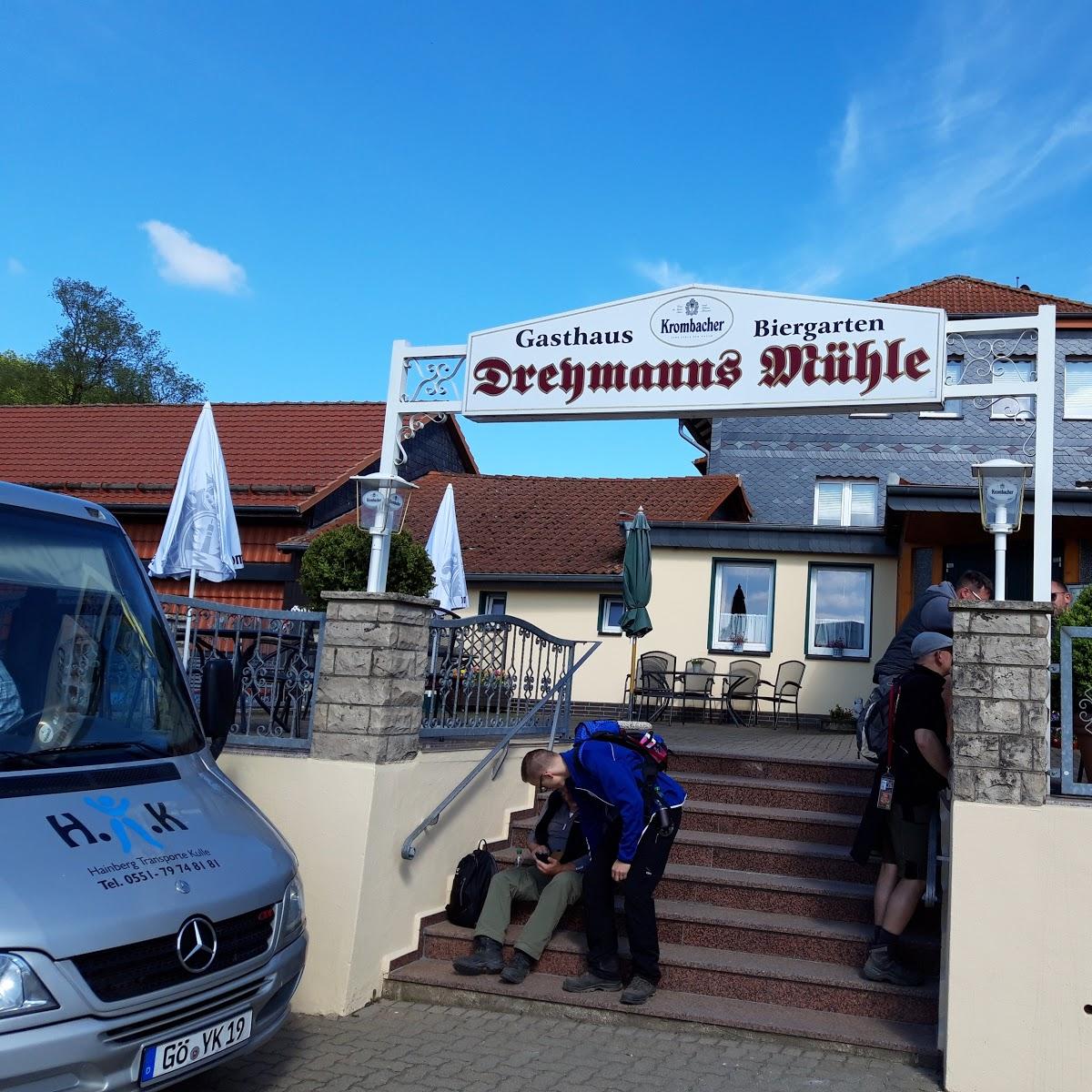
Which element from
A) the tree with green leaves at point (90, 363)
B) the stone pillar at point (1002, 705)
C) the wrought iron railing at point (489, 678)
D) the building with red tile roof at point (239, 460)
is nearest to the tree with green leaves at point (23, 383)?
the tree with green leaves at point (90, 363)

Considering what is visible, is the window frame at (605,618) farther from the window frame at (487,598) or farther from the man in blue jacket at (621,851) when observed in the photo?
the man in blue jacket at (621,851)

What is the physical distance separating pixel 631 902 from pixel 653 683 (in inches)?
433

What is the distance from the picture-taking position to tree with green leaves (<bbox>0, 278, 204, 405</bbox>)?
1753 inches

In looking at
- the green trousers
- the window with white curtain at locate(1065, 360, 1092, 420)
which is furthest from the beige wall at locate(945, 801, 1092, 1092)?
the window with white curtain at locate(1065, 360, 1092, 420)

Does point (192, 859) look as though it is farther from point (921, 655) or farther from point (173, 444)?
point (173, 444)

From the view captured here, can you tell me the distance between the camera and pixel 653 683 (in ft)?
55.6

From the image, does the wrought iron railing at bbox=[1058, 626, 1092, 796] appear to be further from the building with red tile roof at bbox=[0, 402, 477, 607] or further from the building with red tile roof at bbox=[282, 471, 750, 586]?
the building with red tile roof at bbox=[0, 402, 477, 607]

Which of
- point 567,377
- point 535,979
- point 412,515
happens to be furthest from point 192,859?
point 412,515

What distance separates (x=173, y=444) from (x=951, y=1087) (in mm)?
20565

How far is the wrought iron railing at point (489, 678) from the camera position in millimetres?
7172

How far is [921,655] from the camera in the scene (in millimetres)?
6062

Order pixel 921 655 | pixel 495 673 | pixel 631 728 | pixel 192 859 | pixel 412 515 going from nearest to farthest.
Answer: pixel 192 859 < pixel 921 655 < pixel 631 728 < pixel 495 673 < pixel 412 515

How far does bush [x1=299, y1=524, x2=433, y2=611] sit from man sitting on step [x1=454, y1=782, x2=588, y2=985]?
6.27 metres

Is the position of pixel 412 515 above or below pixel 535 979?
above
